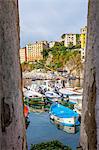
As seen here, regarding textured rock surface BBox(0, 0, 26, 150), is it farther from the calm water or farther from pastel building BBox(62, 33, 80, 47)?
pastel building BBox(62, 33, 80, 47)

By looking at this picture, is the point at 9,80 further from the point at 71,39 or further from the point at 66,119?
the point at 71,39

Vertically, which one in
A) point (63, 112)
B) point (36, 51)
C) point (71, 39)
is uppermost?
point (71, 39)

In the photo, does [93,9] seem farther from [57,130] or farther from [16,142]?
[57,130]

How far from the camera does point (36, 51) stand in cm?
9388

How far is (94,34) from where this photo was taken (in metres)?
2.91

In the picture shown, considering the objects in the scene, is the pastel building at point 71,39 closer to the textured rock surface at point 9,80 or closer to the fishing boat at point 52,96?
the fishing boat at point 52,96

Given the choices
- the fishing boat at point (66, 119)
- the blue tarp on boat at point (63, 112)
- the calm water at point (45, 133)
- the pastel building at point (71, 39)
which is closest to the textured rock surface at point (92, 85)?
the calm water at point (45, 133)

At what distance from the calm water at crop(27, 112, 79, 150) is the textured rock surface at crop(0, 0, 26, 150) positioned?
11665 millimetres

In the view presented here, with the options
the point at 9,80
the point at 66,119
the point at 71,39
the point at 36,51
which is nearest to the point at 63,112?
the point at 66,119

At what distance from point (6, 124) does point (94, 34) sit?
3.80 ft

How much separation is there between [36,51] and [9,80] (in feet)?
300

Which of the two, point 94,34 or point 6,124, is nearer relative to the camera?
point 6,124

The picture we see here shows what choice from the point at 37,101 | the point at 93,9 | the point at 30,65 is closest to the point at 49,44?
the point at 30,65

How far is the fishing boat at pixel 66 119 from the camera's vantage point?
59.3ft
